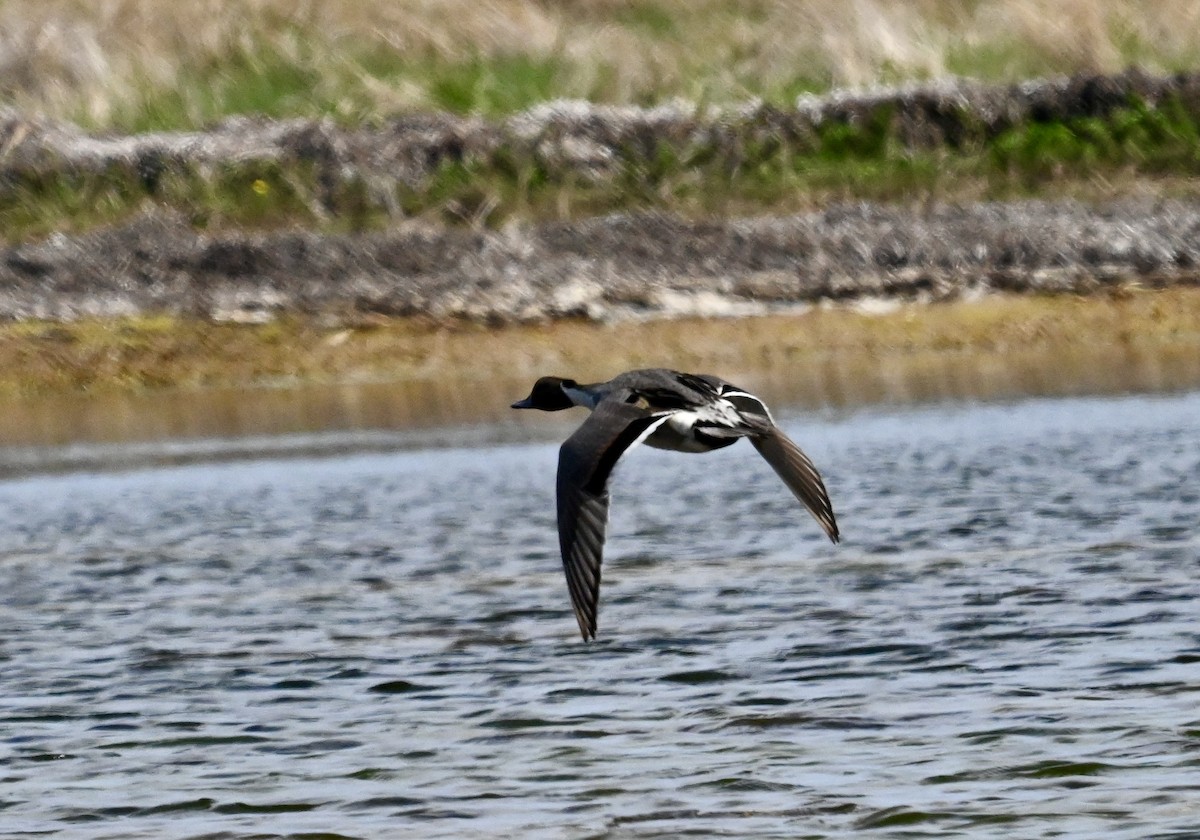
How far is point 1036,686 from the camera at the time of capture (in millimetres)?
7102

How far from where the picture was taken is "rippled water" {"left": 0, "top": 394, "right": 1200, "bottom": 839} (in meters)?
6.12

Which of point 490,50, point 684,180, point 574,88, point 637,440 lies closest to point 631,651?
point 637,440

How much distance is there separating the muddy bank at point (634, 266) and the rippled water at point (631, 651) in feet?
7.75

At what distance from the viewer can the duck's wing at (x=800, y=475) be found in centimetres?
730

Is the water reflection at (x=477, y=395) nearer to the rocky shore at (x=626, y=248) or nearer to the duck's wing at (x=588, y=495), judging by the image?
the rocky shore at (x=626, y=248)

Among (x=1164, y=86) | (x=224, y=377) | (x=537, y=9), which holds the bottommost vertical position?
(x=224, y=377)

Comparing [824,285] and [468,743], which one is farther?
[824,285]

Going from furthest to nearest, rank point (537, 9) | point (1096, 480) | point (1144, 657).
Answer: point (537, 9) → point (1096, 480) → point (1144, 657)

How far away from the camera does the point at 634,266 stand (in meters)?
15.5

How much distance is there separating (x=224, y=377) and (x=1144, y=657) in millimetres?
8917

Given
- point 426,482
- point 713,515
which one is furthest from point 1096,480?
point 426,482

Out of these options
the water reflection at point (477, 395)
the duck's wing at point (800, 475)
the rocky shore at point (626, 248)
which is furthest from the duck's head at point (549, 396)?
the rocky shore at point (626, 248)

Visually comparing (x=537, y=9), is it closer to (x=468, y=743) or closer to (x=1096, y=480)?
(x=1096, y=480)

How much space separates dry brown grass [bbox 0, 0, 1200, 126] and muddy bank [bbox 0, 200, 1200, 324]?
248cm
